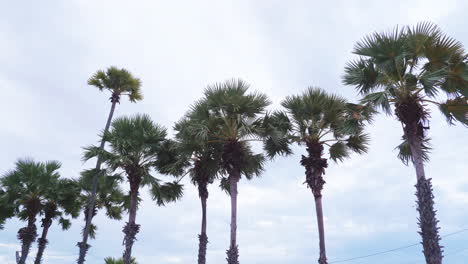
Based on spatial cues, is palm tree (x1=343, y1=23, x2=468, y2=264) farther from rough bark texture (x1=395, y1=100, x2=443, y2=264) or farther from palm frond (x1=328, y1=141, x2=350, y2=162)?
palm frond (x1=328, y1=141, x2=350, y2=162)

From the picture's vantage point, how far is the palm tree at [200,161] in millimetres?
16922

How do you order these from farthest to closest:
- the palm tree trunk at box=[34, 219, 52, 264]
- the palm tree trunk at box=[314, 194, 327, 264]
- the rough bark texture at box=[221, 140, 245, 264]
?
the palm tree trunk at box=[34, 219, 52, 264] < the rough bark texture at box=[221, 140, 245, 264] < the palm tree trunk at box=[314, 194, 327, 264]

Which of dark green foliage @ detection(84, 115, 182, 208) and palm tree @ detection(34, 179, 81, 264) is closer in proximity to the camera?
dark green foliage @ detection(84, 115, 182, 208)

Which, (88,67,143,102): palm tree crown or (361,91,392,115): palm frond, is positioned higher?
(88,67,143,102): palm tree crown

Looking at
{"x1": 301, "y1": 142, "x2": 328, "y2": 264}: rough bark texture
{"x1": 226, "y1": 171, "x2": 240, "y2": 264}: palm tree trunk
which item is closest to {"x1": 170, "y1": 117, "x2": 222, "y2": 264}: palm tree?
{"x1": 226, "y1": 171, "x2": 240, "y2": 264}: palm tree trunk

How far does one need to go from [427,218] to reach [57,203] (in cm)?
1884

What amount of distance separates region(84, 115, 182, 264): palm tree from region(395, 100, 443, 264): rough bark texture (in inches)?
419

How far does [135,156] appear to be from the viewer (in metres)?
18.1

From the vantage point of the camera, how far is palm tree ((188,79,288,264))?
15984 millimetres

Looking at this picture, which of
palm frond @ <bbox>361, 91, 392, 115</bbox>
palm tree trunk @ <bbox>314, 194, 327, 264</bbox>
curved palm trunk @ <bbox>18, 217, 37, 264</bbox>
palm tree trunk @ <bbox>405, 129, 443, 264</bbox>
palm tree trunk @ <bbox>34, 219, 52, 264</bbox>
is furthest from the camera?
palm tree trunk @ <bbox>34, 219, 52, 264</bbox>

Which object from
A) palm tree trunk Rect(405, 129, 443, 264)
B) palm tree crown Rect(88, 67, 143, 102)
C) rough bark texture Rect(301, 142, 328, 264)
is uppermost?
palm tree crown Rect(88, 67, 143, 102)

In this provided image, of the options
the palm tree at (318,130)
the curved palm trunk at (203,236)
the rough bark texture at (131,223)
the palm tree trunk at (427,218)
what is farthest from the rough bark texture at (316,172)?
the rough bark texture at (131,223)

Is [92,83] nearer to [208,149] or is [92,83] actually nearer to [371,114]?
[208,149]

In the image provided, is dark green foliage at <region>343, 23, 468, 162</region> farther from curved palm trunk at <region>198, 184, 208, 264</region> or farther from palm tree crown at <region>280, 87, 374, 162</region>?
curved palm trunk at <region>198, 184, 208, 264</region>
